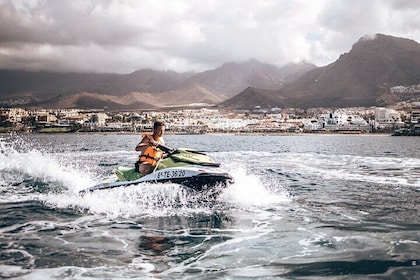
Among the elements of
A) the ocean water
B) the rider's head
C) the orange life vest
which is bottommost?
the ocean water

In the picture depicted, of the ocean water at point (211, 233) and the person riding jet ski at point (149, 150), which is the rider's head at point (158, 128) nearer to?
the person riding jet ski at point (149, 150)

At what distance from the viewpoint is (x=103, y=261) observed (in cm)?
875

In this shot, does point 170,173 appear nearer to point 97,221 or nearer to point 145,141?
point 145,141

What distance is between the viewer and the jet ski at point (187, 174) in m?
14.1

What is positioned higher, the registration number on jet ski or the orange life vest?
the orange life vest

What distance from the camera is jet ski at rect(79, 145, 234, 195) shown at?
14.1m

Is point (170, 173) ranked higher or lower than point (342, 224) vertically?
higher

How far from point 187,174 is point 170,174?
0.60 metres

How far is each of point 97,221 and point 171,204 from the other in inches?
112

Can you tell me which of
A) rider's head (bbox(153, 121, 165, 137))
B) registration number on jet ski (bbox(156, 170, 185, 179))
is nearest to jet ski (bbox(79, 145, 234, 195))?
registration number on jet ski (bbox(156, 170, 185, 179))

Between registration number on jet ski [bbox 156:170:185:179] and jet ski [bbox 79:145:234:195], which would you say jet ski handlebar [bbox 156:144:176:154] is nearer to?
jet ski [bbox 79:145:234:195]

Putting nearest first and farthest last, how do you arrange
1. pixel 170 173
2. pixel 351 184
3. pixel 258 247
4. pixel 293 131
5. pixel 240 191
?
pixel 258 247 < pixel 170 173 < pixel 240 191 < pixel 351 184 < pixel 293 131

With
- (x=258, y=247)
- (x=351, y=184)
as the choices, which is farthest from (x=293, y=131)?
(x=258, y=247)

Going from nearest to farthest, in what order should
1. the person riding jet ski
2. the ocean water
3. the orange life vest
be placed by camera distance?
the ocean water → the person riding jet ski → the orange life vest
